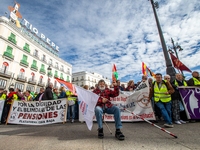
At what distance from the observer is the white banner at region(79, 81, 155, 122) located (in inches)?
182

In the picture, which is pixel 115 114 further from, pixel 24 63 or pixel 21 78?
pixel 24 63

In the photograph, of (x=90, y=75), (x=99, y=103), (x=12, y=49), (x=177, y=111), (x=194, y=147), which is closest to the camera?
(x=194, y=147)

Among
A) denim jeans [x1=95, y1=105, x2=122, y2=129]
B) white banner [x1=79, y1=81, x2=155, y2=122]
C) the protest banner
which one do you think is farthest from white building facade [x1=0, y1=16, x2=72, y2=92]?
the protest banner

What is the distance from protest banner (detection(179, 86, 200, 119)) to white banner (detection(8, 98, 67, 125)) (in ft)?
15.4

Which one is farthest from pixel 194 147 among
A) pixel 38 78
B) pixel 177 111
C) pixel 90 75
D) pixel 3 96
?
pixel 90 75

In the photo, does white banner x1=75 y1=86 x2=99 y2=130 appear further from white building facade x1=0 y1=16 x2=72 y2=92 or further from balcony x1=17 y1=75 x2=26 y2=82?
balcony x1=17 y1=75 x2=26 y2=82

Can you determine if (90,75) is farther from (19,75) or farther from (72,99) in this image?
(72,99)

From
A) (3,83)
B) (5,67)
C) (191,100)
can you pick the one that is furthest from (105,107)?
(5,67)

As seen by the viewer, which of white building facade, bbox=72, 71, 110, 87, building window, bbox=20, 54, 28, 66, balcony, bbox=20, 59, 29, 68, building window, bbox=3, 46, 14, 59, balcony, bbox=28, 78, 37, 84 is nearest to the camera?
building window, bbox=3, 46, 14, 59

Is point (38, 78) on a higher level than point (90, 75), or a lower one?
lower

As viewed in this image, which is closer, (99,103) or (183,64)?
(99,103)

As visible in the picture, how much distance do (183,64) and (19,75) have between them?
27.5 m

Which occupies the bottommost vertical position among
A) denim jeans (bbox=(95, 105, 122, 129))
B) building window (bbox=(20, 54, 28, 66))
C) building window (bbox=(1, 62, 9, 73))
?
denim jeans (bbox=(95, 105, 122, 129))

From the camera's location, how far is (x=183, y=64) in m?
6.63
